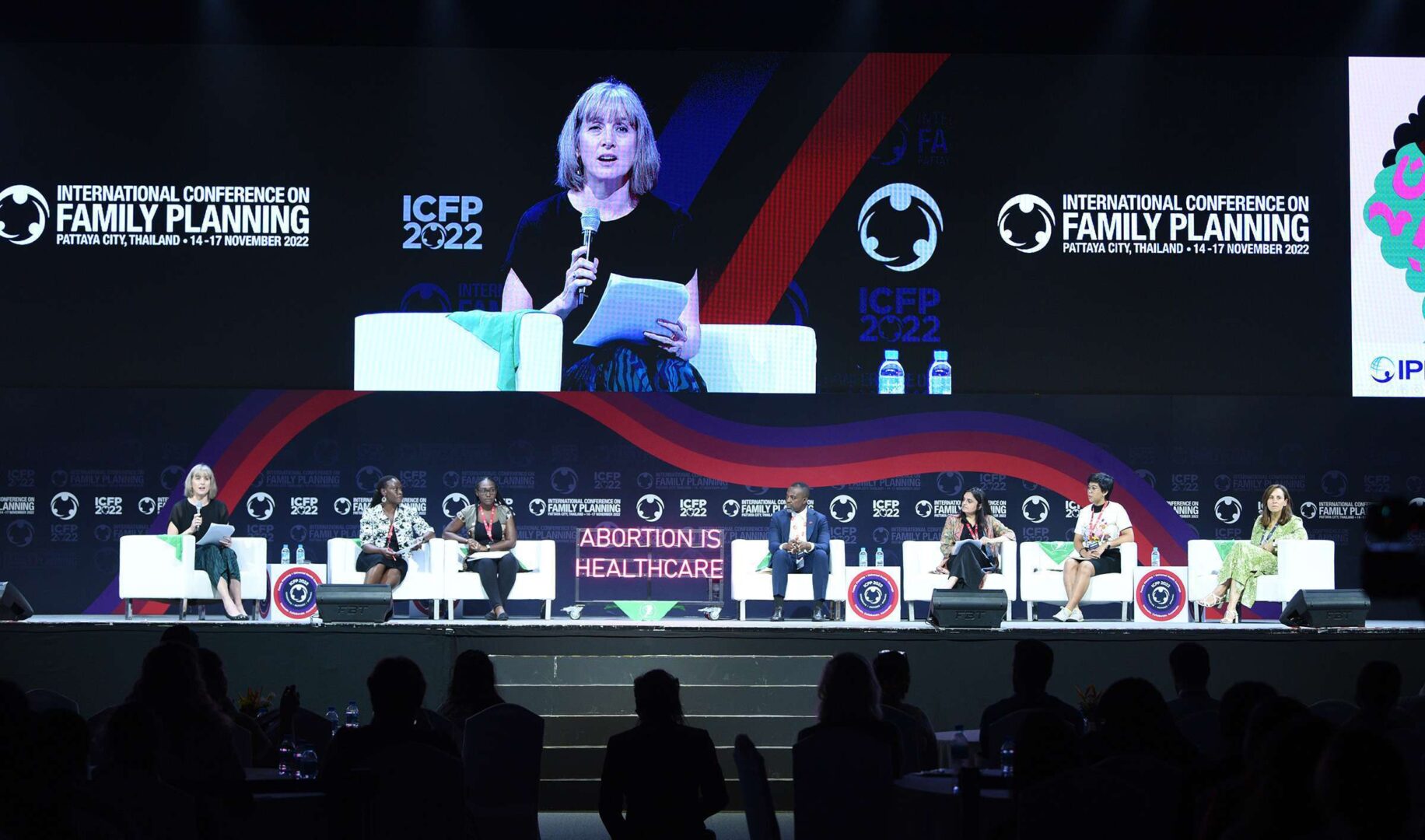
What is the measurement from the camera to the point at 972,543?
9.64 metres

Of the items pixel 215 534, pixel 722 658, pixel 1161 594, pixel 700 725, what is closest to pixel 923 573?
pixel 1161 594

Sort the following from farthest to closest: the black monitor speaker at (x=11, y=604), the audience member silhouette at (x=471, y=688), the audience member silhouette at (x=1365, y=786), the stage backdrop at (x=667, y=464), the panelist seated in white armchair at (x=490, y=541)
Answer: the stage backdrop at (x=667, y=464) < the panelist seated in white armchair at (x=490, y=541) < the black monitor speaker at (x=11, y=604) < the audience member silhouette at (x=471, y=688) < the audience member silhouette at (x=1365, y=786)

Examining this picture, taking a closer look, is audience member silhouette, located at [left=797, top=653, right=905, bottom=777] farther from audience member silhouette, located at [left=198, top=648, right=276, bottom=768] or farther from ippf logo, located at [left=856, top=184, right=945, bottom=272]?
ippf logo, located at [left=856, top=184, right=945, bottom=272]

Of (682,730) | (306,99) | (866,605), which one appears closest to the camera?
(682,730)

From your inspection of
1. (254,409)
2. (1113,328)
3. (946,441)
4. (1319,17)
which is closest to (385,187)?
(254,409)

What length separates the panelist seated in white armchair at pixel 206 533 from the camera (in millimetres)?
9625

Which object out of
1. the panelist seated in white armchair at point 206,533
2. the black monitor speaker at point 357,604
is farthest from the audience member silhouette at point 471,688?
the panelist seated in white armchair at point 206,533

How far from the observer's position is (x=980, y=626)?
812 centimetres

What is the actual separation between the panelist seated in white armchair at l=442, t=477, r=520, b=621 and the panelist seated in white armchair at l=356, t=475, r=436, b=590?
22cm

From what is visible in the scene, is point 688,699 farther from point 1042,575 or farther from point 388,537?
point 1042,575

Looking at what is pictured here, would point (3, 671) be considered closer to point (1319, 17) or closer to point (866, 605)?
point (866, 605)

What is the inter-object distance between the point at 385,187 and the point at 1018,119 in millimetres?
4350

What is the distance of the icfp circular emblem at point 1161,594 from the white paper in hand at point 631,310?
3.56 m

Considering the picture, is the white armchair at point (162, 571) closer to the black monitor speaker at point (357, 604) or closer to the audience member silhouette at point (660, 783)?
the black monitor speaker at point (357, 604)
